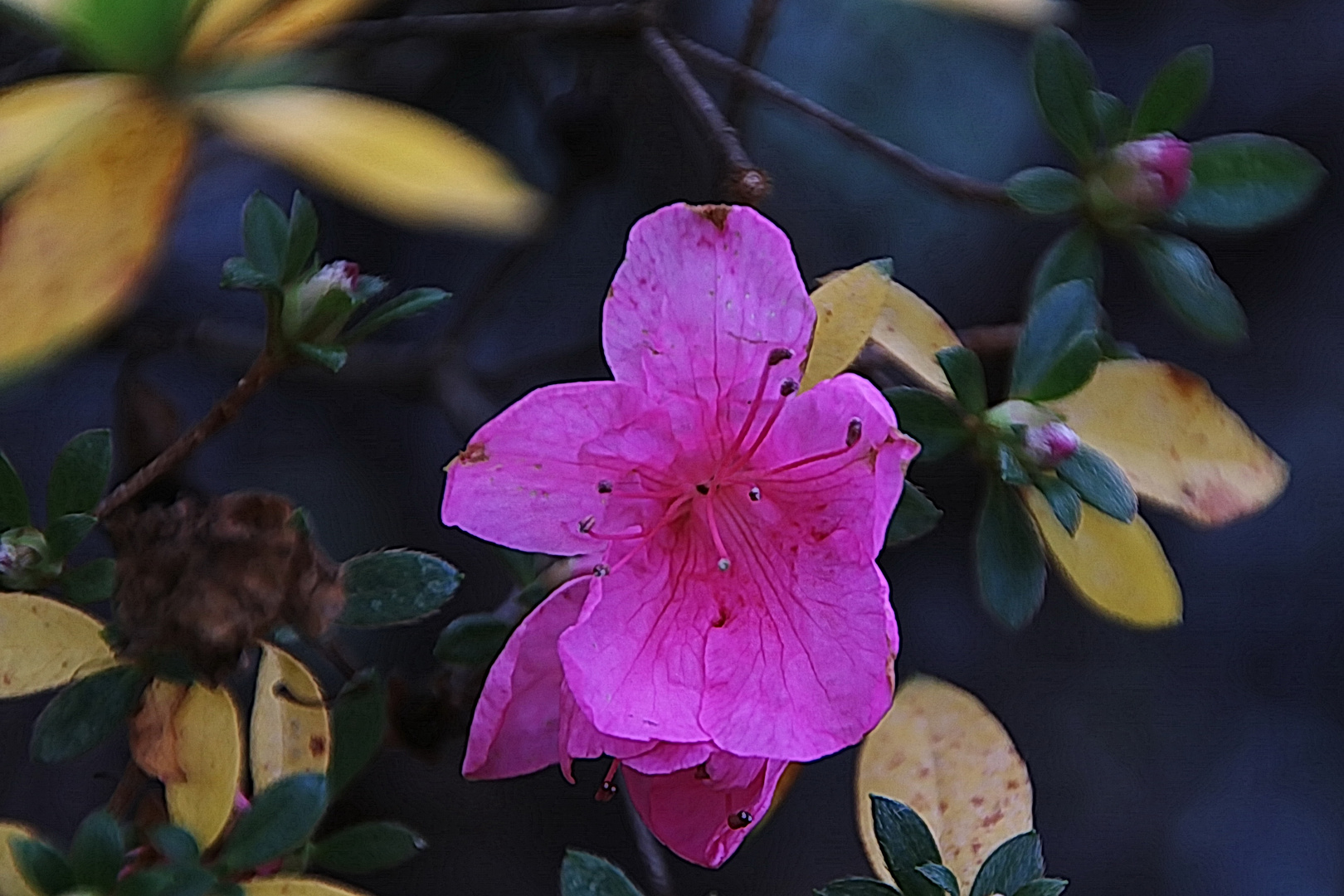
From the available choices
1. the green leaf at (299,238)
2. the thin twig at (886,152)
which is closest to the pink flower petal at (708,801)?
the green leaf at (299,238)

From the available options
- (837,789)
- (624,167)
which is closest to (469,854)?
(837,789)

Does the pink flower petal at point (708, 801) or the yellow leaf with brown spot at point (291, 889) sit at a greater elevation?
the pink flower petal at point (708, 801)

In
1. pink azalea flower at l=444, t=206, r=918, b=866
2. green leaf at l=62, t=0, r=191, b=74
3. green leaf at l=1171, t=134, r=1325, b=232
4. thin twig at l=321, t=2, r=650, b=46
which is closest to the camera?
pink azalea flower at l=444, t=206, r=918, b=866

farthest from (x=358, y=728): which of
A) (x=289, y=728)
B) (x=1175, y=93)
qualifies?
(x=1175, y=93)

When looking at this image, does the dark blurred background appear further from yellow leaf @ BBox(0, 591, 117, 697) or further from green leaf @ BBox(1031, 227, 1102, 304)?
yellow leaf @ BBox(0, 591, 117, 697)

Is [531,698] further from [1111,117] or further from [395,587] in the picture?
[1111,117]

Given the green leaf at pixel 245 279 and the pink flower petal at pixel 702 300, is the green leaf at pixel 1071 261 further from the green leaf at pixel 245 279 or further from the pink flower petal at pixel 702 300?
the green leaf at pixel 245 279

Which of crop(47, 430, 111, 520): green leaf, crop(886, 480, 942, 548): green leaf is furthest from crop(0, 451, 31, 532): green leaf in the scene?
crop(886, 480, 942, 548): green leaf
